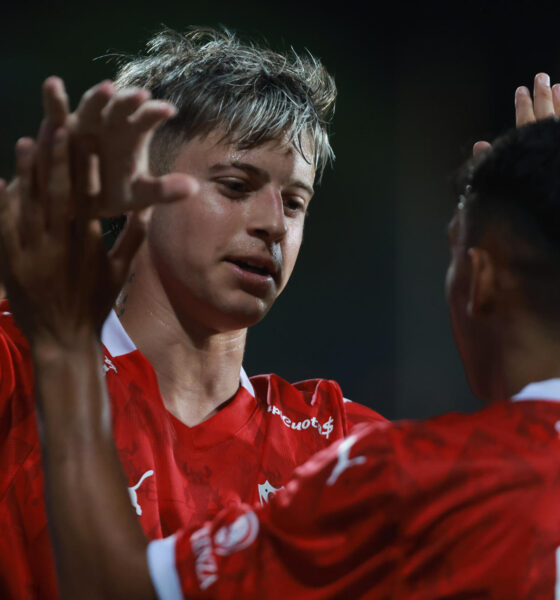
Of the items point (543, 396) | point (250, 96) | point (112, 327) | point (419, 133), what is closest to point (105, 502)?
point (543, 396)

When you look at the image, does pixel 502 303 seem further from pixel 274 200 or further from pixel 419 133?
pixel 419 133

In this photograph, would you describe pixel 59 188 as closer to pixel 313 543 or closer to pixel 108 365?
pixel 313 543

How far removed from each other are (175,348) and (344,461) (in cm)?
76

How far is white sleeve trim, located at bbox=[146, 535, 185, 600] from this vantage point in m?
0.82

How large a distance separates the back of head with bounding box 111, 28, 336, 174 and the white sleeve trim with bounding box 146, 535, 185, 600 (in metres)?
0.89

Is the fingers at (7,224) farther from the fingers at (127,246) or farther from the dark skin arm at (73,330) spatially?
the fingers at (127,246)

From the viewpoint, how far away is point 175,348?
1.54 meters

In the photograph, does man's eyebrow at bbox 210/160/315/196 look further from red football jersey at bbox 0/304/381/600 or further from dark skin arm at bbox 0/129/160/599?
dark skin arm at bbox 0/129/160/599

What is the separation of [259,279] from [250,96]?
0.37m

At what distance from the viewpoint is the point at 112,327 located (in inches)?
59.2

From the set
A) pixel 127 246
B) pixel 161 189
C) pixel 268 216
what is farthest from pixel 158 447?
pixel 161 189

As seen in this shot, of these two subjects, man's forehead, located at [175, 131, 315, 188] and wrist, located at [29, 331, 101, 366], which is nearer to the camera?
wrist, located at [29, 331, 101, 366]

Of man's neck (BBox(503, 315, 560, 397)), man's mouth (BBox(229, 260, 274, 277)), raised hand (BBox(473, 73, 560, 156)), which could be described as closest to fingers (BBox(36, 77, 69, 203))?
man's neck (BBox(503, 315, 560, 397))

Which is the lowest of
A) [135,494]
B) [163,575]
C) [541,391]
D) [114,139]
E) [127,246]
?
[135,494]
